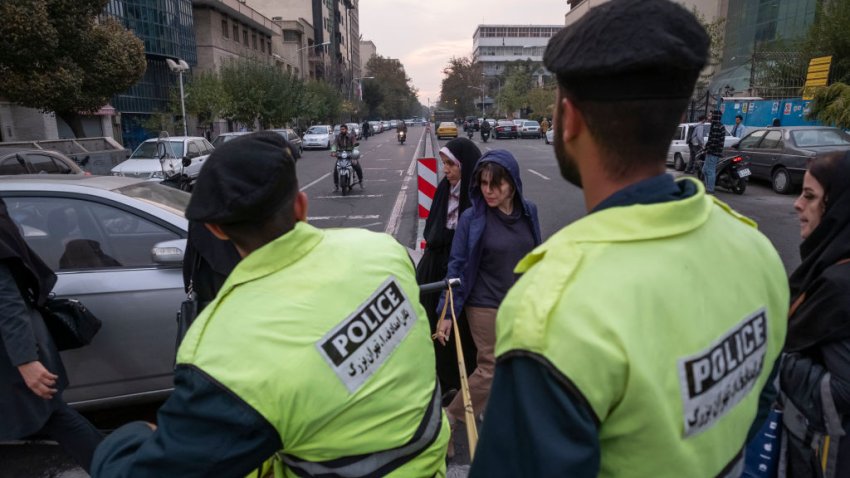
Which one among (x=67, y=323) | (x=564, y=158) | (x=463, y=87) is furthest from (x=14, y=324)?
(x=463, y=87)

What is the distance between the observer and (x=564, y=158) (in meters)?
1.15

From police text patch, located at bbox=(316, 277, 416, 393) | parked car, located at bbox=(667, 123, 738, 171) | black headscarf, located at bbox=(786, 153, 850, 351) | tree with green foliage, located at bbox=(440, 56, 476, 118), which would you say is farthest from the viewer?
tree with green foliage, located at bbox=(440, 56, 476, 118)

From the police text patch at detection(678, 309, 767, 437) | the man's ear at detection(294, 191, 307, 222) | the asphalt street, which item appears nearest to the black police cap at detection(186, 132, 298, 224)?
the man's ear at detection(294, 191, 307, 222)

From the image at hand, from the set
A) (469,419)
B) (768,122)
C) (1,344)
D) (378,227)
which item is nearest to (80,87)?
(378,227)

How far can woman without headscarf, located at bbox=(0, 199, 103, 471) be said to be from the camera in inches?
96.2

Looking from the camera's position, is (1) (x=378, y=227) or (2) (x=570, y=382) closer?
(2) (x=570, y=382)

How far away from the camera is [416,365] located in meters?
1.53

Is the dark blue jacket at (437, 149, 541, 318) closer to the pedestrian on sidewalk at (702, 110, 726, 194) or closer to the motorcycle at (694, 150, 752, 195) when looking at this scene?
the pedestrian on sidewalk at (702, 110, 726, 194)

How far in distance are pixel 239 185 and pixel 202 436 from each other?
556 mm

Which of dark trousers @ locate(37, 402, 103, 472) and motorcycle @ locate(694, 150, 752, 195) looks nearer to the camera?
dark trousers @ locate(37, 402, 103, 472)

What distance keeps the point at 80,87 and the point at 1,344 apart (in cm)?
1754

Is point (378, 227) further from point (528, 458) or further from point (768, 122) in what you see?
point (768, 122)

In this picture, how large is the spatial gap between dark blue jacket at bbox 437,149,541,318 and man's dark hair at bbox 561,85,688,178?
2.24 m

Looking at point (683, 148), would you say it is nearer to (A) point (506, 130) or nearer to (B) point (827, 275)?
(B) point (827, 275)
